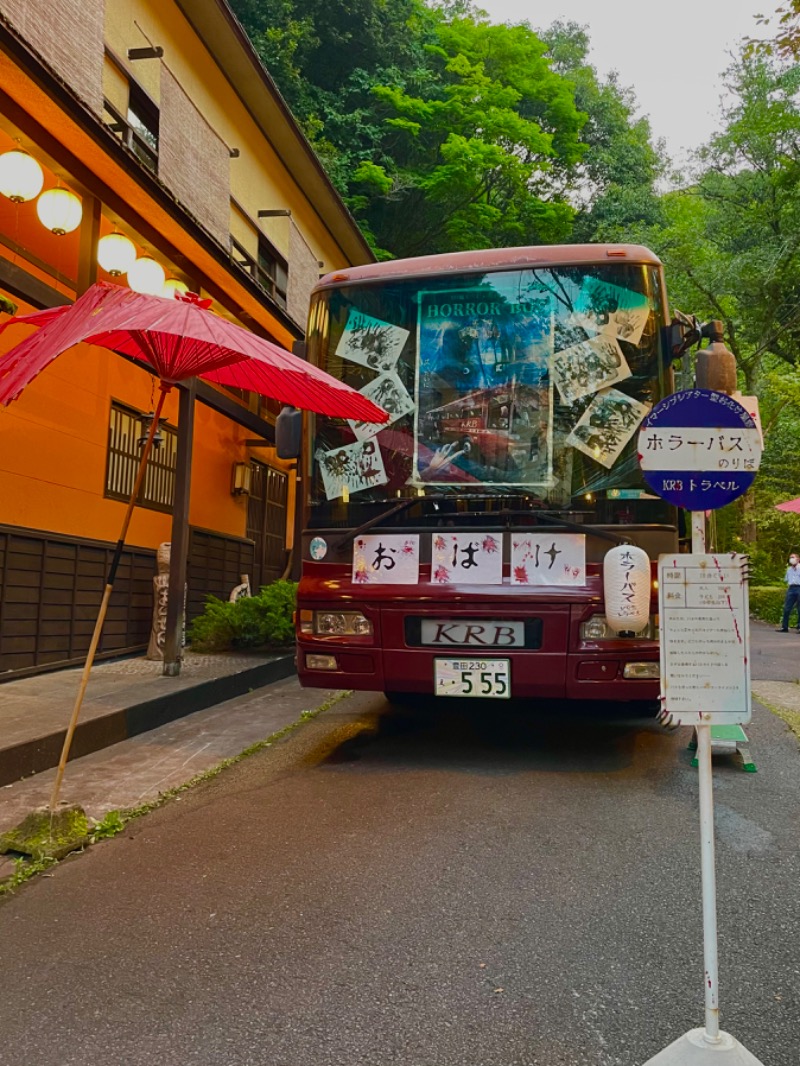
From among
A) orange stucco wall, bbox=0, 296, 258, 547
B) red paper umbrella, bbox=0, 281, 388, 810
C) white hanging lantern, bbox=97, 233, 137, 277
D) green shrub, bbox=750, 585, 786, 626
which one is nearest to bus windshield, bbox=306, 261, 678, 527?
A: red paper umbrella, bbox=0, 281, 388, 810

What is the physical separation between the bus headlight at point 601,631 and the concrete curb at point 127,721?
135 inches

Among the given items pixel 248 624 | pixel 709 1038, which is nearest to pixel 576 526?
pixel 709 1038

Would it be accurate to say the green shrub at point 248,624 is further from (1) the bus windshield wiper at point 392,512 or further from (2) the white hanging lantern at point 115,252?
(1) the bus windshield wiper at point 392,512

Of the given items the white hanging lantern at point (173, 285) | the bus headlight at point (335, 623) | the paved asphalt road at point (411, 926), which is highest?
the white hanging lantern at point (173, 285)

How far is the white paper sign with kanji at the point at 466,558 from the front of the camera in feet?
16.1

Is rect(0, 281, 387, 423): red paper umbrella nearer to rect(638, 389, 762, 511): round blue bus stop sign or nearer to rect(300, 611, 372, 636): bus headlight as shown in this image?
rect(300, 611, 372, 636): bus headlight

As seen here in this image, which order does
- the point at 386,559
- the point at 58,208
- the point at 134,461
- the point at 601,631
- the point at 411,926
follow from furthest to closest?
1. the point at 134,461
2. the point at 58,208
3. the point at 386,559
4. the point at 601,631
5. the point at 411,926

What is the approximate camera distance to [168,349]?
4.00 m

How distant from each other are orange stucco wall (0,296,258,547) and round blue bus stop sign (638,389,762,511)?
231 inches

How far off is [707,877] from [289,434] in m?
4.12

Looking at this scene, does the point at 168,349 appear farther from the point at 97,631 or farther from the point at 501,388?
the point at 501,388

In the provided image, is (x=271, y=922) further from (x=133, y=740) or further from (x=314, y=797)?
(x=133, y=740)

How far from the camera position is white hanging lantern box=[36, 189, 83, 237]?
6691 mm

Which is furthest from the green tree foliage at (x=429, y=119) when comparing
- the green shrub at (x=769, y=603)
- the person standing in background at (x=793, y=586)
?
the person standing in background at (x=793, y=586)
